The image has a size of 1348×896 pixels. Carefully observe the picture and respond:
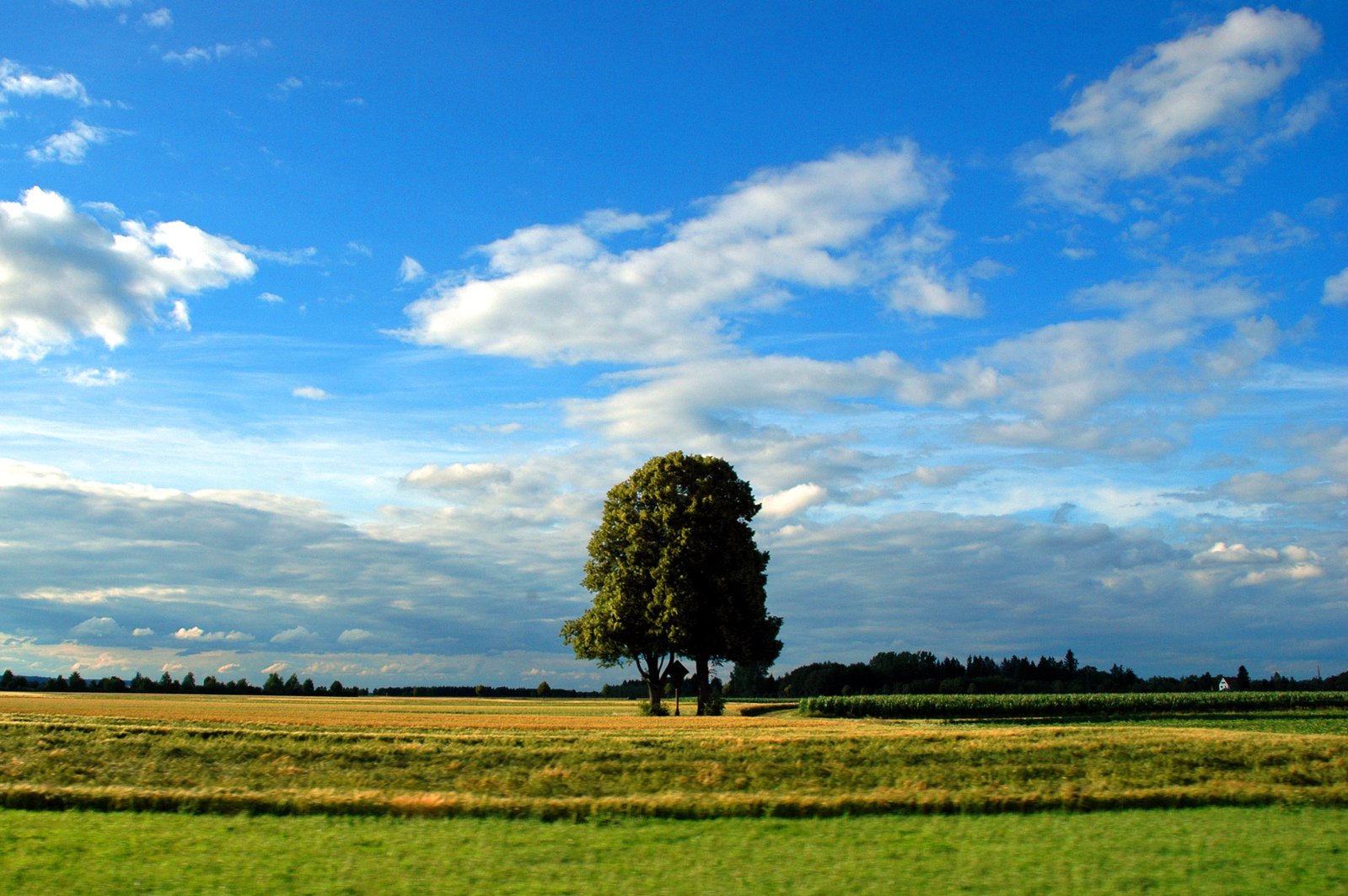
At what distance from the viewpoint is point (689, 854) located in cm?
1227

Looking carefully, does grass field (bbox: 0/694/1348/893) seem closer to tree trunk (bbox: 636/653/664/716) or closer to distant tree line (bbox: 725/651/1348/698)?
tree trunk (bbox: 636/653/664/716)

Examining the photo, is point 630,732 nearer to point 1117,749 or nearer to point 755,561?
point 1117,749

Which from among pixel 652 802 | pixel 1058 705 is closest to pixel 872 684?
pixel 1058 705

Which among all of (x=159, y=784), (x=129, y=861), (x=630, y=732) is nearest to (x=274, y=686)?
(x=630, y=732)

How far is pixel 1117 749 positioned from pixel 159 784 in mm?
19899

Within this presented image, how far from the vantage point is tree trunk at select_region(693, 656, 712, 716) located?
4924 centimetres

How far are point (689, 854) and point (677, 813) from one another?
2.45 meters

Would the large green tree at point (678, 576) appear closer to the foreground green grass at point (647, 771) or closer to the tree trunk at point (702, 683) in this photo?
the tree trunk at point (702, 683)

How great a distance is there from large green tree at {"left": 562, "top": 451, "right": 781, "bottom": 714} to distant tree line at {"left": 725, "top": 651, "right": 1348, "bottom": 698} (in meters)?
42.6

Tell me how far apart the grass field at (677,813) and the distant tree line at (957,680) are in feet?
229

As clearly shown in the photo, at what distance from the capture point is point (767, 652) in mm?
50125

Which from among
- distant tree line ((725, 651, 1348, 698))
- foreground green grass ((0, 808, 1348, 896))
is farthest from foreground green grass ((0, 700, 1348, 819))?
distant tree line ((725, 651, 1348, 698))

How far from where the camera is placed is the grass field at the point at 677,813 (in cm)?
1127

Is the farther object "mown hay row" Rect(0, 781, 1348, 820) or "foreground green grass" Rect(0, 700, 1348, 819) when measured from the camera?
"foreground green grass" Rect(0, 700, 1348, 819)
